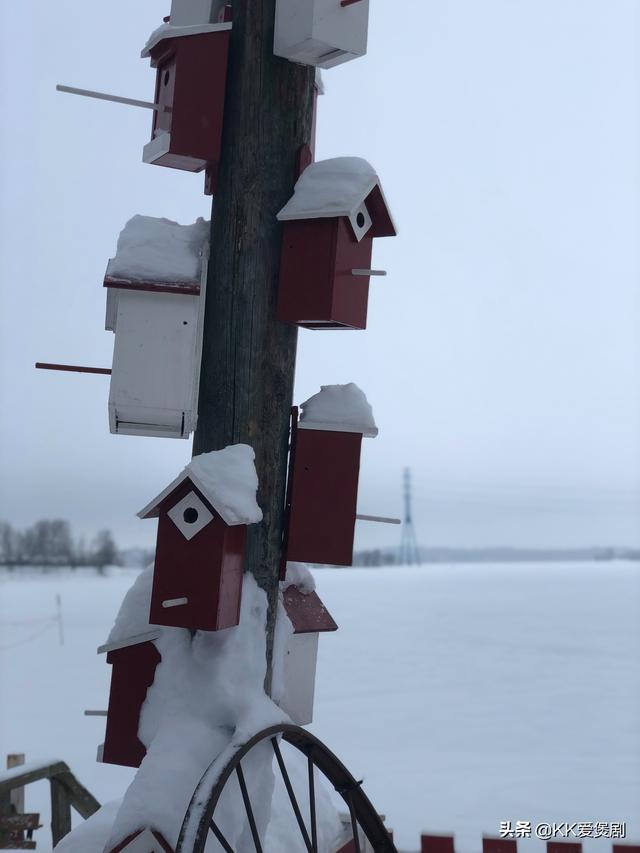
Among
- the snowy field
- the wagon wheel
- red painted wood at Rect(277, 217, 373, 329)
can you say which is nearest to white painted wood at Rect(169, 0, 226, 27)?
red painted wood at Rect(277, 217, 373, 329)

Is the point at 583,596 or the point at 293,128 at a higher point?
the point at 293,128

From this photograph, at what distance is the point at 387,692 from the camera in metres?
7.74

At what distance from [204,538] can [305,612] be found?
1.50 feet

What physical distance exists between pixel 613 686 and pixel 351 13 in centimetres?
729

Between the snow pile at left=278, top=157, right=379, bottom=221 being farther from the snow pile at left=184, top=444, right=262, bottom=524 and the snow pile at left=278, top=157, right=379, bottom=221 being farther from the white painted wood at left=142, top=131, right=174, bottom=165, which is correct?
the snow pile at left=184, top=444, right=262, bottom=524

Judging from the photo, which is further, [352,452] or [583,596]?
[583,596]

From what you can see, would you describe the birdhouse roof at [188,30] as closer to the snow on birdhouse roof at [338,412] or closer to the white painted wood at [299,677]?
the snow on birdhouse roof at [338,412]

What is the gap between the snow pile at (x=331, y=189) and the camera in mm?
2076

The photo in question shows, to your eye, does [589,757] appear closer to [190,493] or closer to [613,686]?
[613,686]

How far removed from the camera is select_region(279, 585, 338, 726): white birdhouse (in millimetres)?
2273

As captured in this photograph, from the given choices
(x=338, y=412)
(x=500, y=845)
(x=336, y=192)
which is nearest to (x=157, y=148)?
(x=336, y=192)

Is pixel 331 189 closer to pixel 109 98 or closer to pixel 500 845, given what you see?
pixel 109 98

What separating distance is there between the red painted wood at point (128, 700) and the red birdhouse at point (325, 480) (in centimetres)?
44

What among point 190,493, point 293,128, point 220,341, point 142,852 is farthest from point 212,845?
point 293,128
